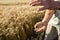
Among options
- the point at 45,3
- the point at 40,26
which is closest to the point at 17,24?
the point at 40,26

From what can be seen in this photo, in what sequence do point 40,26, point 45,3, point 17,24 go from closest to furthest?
point 45,3 → point 40,26 → point 17,24

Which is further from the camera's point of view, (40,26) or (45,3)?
(40,26)

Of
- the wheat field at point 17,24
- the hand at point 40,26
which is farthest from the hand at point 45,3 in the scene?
the wheat field at point 17,24

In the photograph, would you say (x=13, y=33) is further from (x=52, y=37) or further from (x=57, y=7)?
(x=57, y=7)

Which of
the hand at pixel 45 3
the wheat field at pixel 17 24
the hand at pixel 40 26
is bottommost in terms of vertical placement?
the wheat field at pixel 17 24

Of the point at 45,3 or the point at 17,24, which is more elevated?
the point at 45,3

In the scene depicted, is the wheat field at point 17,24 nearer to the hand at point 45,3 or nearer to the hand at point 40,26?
the hand at point 40,26

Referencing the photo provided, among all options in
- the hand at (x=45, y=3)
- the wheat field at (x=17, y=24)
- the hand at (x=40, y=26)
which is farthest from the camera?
the wheat field at (x=17, y=24)

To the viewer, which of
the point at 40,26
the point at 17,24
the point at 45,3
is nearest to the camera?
the point at 45,3

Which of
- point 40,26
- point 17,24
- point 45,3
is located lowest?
point 17,24

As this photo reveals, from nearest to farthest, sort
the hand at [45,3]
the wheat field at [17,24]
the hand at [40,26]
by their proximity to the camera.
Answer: the hand at [45,3]
the hand at [40,26]
the wheat field at [17,24]

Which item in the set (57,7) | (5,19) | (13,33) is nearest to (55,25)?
(57,7)

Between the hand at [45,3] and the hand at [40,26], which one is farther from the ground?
the hand at [45,3]

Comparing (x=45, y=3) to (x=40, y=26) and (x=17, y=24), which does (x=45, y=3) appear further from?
(x=17, y=24)
